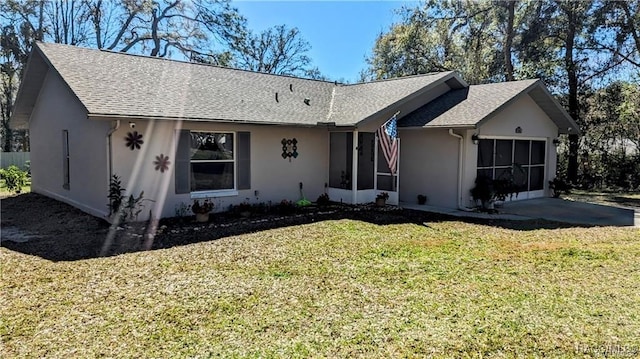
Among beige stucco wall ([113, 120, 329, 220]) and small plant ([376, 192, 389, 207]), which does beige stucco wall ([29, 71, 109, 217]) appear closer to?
beige stucco wall ([113, 120, 329, 220])

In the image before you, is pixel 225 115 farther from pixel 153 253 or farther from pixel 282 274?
pixel 282 274

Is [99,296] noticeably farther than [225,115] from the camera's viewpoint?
No

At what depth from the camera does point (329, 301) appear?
519 centimetres

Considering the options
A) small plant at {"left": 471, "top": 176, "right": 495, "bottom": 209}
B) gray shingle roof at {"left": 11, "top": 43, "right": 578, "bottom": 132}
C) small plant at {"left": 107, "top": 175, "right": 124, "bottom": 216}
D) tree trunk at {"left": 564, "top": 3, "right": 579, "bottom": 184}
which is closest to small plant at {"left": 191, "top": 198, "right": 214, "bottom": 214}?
small plant at {"left": 107, "top": 175, "right": 124, "bottom": 216}

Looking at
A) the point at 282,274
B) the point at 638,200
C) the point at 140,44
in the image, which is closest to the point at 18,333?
the point at 282,274

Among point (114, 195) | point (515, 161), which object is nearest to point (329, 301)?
point (114, 195)

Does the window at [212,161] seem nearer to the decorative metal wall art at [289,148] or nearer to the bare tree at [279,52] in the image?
the decorative metal wall art at [289,148]

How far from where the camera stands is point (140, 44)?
29781 mm

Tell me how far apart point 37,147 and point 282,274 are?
12.3 m

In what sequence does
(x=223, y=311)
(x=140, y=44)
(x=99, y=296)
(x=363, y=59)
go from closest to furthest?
(x=223, y=311), (x=99, y=296), (x=140, y=44), (x=363, y=59)

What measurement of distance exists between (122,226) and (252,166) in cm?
386

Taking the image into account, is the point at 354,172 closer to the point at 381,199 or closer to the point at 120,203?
the point at 381,199

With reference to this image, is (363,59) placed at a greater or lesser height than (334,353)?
greater

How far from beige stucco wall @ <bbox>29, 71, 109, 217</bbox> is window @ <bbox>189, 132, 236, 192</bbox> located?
7.09 feet
